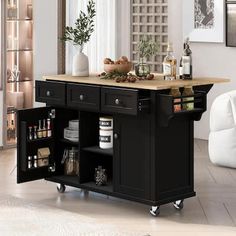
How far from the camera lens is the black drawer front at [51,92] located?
20.5 feet

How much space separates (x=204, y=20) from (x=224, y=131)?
2053 mm

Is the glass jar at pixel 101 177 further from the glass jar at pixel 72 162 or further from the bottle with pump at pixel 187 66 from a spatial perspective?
the bottle with pump at pixel 187 66

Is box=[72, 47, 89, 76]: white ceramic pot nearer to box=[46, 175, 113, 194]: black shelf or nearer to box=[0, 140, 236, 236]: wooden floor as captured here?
box=[46, 175, 113, 194]: black shelf

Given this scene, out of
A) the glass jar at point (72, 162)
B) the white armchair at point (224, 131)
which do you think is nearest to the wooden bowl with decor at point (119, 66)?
the glass jar at point (72, 162)

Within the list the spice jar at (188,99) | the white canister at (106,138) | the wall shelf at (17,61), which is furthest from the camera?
the wall shelf at (17,61)

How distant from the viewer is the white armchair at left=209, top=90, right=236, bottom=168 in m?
7.55

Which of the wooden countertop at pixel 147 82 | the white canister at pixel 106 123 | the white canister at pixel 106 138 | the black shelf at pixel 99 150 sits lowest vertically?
the black shelf at pixel 99 150

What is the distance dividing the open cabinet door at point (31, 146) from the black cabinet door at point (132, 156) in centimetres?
71

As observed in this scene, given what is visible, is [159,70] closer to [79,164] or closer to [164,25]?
[164,25]

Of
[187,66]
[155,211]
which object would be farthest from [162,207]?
[187,66]

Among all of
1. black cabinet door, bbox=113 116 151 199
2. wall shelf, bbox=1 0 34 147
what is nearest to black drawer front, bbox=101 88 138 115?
black cabinet door, bbox=113 116 151 199

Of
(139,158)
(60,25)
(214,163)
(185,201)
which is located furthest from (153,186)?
(60,25)

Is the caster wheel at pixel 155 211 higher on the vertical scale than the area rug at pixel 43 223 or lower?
higher

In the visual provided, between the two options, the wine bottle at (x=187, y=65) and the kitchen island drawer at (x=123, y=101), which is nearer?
the kitchen island drawer at (x=123, y=101)
